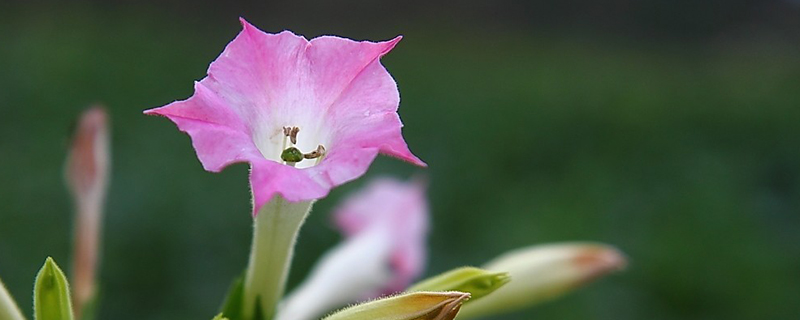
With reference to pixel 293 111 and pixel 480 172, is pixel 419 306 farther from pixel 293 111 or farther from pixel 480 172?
pixel 480 172

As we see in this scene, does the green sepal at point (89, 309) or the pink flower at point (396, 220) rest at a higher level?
the pink flower at point (396, 220)

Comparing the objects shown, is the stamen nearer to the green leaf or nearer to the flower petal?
the flower petal

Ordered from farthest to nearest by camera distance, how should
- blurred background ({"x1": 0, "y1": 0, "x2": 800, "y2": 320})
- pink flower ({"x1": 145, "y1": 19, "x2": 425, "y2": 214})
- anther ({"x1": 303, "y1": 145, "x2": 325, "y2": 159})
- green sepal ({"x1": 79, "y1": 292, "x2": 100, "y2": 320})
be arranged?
blurred background ({"x1": 0, "y1": 0, "x2": 800, "y2": 320}) < green sepal ({"x1": 79, "y1": 292, "x2": 100, "y2": 320}) < anther ({"x1": 303, "y1": 145, "x2": 325, "y2": 159}) < pink flower ({"x1": 145, "y1": 19, "x2": 425, "y2": 214})

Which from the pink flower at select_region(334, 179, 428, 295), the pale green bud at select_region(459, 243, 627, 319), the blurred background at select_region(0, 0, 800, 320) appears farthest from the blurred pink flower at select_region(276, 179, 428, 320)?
the blurred background at select_region(0, 0, 800, 320)

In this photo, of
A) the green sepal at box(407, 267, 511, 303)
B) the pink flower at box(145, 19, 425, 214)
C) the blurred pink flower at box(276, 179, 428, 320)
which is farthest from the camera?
the blurred pink flower at box(276, 179, 428, 320)

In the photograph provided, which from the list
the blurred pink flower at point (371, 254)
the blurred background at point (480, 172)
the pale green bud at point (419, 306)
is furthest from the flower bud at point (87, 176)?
the blurred background at point (480, 172)

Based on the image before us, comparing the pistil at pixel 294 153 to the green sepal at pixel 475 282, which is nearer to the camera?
the pistil at pixel 294 153

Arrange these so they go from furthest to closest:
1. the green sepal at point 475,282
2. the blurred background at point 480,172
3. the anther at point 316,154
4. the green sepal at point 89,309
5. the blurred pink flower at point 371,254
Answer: the blurred background at point 480,172 → the blurred pink flower at point 371,254 → the green sepal at point 89,309 → the green sepal at point 475,282 → the anther at point 316,154

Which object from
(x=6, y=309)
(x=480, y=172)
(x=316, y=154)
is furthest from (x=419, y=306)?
(x=480, y=172)

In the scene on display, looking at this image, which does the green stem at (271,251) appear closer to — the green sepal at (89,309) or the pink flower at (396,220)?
the green sepal at (89,309)
